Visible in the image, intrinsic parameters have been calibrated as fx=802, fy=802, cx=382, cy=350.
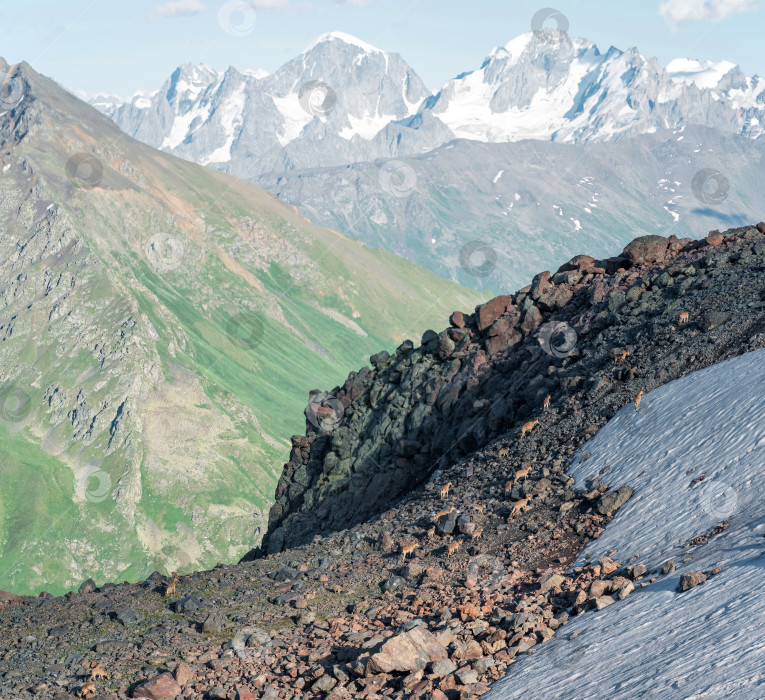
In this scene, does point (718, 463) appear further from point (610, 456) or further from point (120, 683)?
point (120, 683)

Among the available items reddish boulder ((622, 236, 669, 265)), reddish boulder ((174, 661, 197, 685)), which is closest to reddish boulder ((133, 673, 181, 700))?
reddish boulder ((174, 661, 197, 685))

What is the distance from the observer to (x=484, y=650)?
17.2 metres

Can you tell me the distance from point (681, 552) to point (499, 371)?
20.4m

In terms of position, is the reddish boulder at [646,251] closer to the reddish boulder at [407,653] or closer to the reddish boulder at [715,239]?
the reddish boulder at [715,239]

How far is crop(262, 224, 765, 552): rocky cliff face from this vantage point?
108 ft

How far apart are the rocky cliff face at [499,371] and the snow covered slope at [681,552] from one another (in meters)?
4.19

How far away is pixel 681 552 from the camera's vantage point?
18.9 m

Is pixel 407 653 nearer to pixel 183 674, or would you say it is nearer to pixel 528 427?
pixel 183 674

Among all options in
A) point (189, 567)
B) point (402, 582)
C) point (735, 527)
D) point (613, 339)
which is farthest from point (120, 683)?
point (189, 567)

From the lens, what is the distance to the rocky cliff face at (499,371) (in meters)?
33.1

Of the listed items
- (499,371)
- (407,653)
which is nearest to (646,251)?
(499,371)

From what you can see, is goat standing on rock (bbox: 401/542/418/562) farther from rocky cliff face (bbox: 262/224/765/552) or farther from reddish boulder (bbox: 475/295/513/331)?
reddish boulder (bbox: 475/295/513/331)

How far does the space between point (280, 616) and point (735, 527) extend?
11.8m

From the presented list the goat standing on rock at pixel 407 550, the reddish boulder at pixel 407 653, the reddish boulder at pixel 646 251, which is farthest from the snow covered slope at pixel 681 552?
the reddish boulder at pixel 646 251
